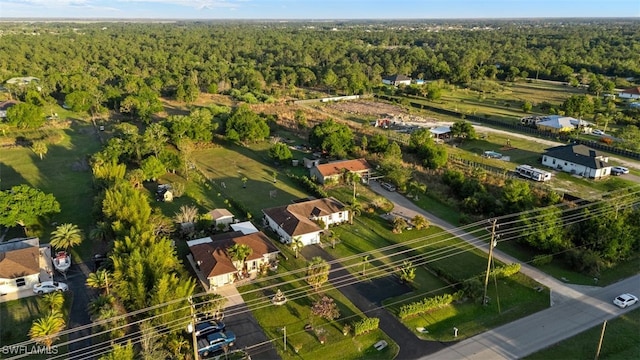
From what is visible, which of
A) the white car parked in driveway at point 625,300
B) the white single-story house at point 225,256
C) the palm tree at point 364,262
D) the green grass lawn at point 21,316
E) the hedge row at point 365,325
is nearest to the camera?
the green grass lawn at point 21,316

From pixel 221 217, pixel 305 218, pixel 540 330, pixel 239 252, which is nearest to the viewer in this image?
pixel 540 330

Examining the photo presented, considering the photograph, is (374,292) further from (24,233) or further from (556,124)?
(556,124)

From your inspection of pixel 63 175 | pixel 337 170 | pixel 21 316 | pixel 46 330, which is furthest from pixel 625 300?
pixel 63 175

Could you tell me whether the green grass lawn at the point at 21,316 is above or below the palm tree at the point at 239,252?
below

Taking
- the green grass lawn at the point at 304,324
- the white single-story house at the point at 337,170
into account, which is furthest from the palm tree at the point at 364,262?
the white single-story house at the point at 337,170

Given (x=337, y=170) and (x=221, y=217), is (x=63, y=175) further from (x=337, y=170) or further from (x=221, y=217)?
(x=337, y=170)

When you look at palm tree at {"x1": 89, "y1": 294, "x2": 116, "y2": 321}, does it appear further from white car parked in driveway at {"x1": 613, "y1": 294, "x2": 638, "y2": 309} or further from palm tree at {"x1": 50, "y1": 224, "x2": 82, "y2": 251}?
white car parked in driveway at {"x1": 613, "y1": 294, "x2": 638, "y2": 309}

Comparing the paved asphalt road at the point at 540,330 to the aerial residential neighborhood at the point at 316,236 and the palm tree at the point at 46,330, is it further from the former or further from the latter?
the palm tree at the point at 46,330
